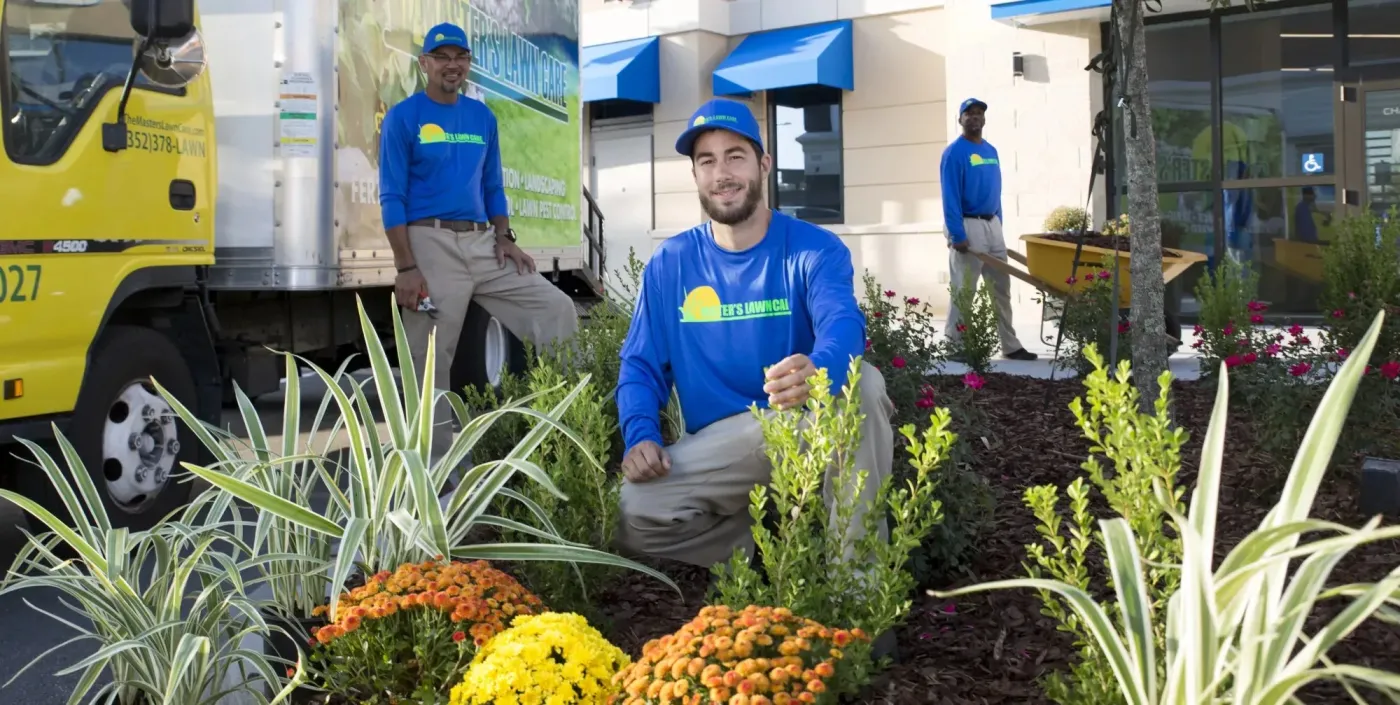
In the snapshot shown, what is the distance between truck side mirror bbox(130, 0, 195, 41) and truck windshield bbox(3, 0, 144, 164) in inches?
9.0

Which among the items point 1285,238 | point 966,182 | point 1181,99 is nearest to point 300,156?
point 966,182

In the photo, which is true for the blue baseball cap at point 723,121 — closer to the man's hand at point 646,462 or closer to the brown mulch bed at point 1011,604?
the man's hand at point 646,462

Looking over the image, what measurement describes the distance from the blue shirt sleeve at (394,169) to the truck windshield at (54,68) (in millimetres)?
1282

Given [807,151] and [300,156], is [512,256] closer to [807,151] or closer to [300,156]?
[300,156]

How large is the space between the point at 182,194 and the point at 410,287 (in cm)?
109

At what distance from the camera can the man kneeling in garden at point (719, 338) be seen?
11.5ft

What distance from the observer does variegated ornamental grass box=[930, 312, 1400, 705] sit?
174cm

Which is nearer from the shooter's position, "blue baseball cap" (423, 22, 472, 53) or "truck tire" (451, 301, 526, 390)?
"blue baseball cap" (423, 22, 472, 53)

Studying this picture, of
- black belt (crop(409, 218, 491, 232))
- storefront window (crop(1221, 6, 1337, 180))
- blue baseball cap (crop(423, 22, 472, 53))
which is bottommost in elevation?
black belt (crop(409, 218, 491, 232))

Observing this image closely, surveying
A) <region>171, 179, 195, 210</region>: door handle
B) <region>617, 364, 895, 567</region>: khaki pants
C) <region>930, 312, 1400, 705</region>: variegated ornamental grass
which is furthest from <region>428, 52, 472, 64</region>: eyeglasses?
<region>930, 312, 1400, 705</region>: variegated ornamental grass

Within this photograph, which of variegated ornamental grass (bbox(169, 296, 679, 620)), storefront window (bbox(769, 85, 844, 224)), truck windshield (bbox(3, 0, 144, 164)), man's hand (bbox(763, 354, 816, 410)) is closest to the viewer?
variegated ornamental grass (bbox(169, 296, 679, 620))

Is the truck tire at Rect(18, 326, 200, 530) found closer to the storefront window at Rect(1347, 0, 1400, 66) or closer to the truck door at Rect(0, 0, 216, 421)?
the truck door at Rect(0, 0, 216, 421)

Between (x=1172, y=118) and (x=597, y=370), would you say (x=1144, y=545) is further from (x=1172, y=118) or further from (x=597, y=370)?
(x=1172, y=118)

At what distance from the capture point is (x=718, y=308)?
3.66 meters
